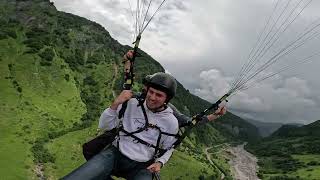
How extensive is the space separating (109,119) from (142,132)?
743mm

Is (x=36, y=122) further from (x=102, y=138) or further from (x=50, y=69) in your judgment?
(x=102, y=138)

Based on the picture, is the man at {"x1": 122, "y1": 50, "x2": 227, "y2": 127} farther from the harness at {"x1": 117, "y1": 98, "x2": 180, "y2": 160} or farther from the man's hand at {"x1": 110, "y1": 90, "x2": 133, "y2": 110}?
the man's hand at {"x1": 110, "y1": 90, "x2": 133, "y2": 110}

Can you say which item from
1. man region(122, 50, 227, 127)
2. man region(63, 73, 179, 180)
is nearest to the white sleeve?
man region(63, 73, 179, 180)

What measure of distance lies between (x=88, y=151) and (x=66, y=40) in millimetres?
175998

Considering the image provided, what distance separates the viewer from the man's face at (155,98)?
973 cm

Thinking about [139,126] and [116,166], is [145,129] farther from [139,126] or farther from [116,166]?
[116,166]

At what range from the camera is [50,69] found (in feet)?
475

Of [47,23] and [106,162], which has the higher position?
[47,23]

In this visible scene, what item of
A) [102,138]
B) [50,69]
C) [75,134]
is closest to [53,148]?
[75,134]

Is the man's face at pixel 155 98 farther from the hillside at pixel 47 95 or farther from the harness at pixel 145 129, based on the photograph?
the hillside at pixel 47 95

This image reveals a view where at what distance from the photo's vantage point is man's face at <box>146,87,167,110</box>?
973 cm

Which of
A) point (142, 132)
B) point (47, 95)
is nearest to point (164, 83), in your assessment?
point (142, 132)

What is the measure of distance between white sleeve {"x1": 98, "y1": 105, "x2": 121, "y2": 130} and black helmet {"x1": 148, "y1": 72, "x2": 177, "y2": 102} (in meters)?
0.89

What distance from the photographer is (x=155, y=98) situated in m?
9.73
